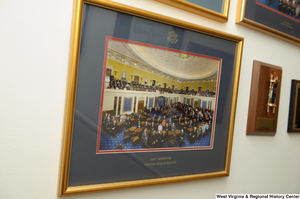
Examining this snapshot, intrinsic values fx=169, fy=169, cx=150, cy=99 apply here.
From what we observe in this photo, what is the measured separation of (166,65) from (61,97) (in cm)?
31

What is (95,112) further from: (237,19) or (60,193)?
(237,19)

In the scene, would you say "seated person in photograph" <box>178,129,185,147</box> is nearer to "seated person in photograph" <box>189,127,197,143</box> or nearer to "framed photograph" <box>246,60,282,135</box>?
"seated person in photograph" <box>189,127,197,143</box>

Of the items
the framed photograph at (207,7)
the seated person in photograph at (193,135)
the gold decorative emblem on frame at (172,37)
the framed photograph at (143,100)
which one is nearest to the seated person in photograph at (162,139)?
the framed photograph at (143,100)

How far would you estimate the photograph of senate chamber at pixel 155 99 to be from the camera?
471 mm

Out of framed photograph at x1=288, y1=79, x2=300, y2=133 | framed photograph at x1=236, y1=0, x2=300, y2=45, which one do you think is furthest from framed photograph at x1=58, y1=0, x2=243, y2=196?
framed photograph at x1=288, y1=79, x2=300, y2=133

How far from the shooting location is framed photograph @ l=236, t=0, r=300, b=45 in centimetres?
63

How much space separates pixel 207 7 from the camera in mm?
575

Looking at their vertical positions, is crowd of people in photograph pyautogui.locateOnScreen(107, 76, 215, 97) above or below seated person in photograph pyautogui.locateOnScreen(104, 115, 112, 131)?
above

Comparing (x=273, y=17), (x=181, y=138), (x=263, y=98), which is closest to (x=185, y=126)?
(x=181, y=138)

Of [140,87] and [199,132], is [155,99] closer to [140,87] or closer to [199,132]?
[140,87]

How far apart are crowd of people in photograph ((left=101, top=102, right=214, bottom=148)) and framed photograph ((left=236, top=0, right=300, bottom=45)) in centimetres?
39

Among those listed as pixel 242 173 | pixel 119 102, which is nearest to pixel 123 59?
pixel 119 102

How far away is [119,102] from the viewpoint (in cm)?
Result: 48

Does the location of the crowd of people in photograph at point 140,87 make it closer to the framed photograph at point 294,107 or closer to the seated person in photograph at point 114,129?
the seated person in photograph at point 114,129
